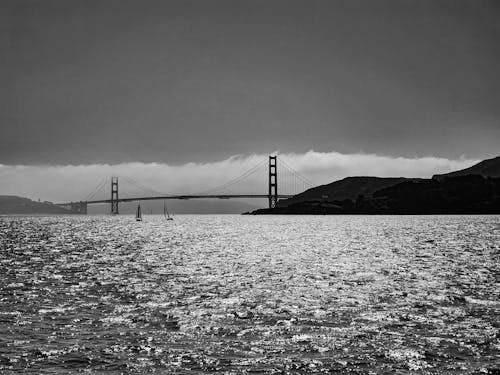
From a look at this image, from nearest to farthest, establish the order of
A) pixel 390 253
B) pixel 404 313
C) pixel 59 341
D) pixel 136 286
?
pixel 59 341
pixel 404 313
pixel 136 286
pixel 390 253

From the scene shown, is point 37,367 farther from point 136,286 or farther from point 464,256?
point 464,256

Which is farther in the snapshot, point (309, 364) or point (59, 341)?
point (59, 341)

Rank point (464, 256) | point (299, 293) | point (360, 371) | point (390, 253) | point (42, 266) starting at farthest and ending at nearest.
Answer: point (390, 253)
point (464, 256)
point (42, 266)
point (299, 293)
point (360, 371)

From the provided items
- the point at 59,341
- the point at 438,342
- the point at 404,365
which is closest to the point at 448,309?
the point at 438,342

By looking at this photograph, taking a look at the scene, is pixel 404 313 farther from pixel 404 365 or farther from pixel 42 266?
pixel 42 266

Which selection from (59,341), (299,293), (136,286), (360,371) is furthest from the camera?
(136,286)

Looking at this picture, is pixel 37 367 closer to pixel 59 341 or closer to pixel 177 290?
pixel 59 341

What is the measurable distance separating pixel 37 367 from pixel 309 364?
29.3 ft

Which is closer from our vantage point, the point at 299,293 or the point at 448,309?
the point at 448,309

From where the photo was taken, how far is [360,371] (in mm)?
16375

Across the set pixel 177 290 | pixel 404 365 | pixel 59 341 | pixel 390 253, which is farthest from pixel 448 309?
pixel 390 253

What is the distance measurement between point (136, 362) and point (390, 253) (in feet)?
182

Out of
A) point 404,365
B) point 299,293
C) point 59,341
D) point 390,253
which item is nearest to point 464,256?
point 390,253

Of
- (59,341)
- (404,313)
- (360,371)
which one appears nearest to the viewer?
(360,371)
